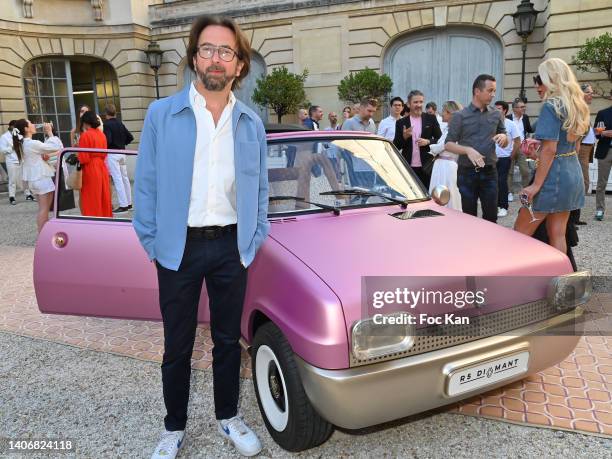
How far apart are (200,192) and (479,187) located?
3.83 metres

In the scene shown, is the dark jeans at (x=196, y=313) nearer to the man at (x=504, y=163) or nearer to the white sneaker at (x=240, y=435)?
the white sneaker at (x=240, y=435)

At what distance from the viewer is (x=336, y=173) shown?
11.5ft

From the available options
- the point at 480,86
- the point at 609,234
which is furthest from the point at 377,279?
the point at 609,234

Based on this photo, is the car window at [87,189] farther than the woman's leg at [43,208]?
No

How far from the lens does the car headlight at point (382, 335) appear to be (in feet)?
6.96

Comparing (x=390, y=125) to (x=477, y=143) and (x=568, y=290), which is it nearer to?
(x=477, y=143)

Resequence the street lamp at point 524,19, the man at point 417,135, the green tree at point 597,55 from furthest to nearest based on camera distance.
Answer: the street lamp at point 524,19, the green tree at point 597,55, the man at point 417,135

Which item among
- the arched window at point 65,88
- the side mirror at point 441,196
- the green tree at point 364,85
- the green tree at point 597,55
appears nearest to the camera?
the side mirror at point 441,196

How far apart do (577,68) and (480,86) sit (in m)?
9.75

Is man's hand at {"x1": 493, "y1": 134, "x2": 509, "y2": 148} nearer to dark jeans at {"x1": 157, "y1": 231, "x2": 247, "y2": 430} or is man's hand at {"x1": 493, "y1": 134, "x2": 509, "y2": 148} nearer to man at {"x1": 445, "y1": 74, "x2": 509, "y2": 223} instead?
man at {"x1": 445, "y1": 74, "x2": 509, "y2": 223}

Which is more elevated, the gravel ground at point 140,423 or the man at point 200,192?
the man at point 200,192

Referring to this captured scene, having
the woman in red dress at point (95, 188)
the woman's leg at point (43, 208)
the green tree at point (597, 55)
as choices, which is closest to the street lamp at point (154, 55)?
the woman's leg at point (43, 208)

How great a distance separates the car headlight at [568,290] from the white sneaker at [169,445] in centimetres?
207

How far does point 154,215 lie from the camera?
7.57ft
